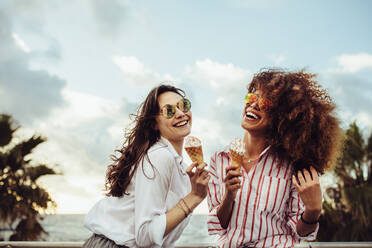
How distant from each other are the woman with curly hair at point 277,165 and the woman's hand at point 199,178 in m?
0.15

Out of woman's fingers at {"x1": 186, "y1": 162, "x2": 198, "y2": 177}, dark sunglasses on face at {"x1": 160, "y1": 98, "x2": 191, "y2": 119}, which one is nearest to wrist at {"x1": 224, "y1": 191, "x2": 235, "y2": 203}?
woman's fingers at {"x1": 186, "y1": 162, "x2": 198, "y2": 177}

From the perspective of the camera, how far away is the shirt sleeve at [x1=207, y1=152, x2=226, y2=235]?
2.56m

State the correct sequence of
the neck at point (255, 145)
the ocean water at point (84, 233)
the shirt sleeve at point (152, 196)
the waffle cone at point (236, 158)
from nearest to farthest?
the shirt sleeve at point (152, 196) → the waffle cone at point (236, 158) → the neck at point (255, 145) → the ocean water at point (84, 233)

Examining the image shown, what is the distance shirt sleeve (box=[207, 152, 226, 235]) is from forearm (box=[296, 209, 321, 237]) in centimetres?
51

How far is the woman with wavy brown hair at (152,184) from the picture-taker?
2.39 meters

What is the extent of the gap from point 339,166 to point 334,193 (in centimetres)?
91

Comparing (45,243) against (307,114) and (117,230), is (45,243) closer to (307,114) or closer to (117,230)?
(117,230)

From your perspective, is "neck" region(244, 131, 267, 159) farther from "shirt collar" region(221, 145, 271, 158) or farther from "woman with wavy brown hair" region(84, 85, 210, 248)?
"woman with wavy brown hair" region(84, 85, 210, 248)

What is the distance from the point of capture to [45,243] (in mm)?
3152

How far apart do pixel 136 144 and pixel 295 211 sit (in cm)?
127

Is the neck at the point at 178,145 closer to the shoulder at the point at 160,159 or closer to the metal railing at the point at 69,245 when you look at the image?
the shoulder at the point at 160,159

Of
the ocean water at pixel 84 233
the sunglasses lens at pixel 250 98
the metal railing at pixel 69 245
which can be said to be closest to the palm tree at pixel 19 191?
the ocean water at pixel 84 233

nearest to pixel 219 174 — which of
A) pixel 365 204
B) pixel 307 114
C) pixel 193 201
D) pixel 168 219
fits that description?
pixel 193 201

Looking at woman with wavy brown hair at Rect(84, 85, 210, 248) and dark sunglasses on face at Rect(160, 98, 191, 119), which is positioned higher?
dark sunglasses on face at Rect(160, 98, 191, 119)
